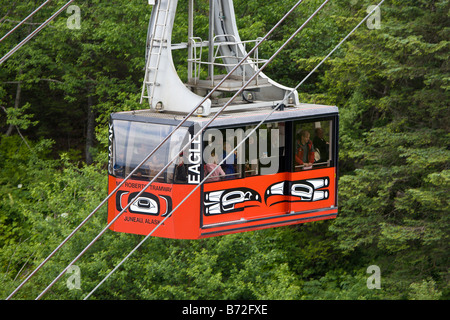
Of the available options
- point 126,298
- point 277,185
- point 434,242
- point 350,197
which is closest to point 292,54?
point 350,197

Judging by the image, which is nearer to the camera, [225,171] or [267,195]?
[225,171]

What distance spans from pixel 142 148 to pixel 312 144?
2.51m

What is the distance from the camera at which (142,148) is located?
11211 mm

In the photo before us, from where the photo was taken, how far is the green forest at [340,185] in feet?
62.7

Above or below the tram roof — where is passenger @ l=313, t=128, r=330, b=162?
below

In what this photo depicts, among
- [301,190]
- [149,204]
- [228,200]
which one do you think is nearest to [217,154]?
[228,200]

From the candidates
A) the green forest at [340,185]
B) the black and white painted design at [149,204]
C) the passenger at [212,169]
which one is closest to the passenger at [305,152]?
the passenger at [212,169]

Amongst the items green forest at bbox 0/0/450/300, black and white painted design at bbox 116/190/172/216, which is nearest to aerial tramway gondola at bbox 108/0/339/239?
black and white painted design at bbox 116/190/172/216

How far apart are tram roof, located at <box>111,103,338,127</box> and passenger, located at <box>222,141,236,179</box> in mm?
426

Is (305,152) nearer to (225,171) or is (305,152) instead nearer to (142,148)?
(225,171)

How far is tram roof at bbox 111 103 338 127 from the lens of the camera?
35.8ft

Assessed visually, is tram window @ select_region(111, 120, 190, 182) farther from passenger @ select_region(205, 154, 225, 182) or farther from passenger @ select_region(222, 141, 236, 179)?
passenger @ select_region(222, 141, 236, 179)

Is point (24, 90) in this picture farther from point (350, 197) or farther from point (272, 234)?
point (350, 197)

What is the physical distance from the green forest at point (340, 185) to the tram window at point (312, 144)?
21.7ft
